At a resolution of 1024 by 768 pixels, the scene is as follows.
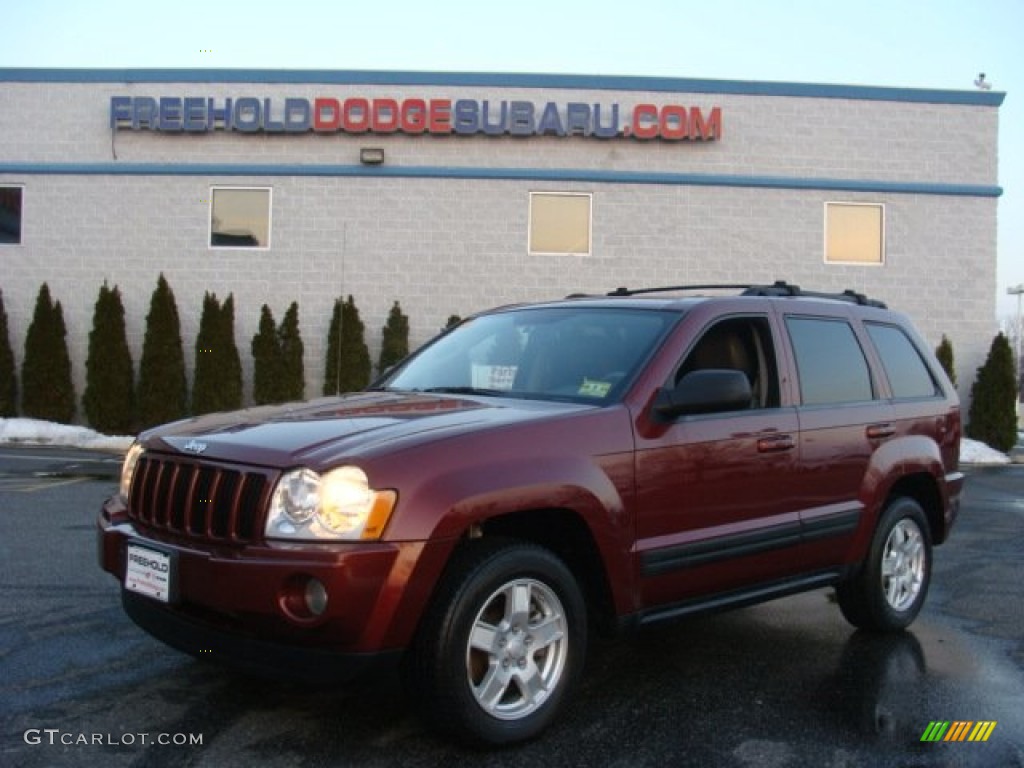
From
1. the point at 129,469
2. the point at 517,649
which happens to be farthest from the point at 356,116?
the point at 517,649

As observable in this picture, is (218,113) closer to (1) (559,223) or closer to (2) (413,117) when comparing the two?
(2) (413,117)

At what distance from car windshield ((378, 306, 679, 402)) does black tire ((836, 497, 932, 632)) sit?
70.8 inches

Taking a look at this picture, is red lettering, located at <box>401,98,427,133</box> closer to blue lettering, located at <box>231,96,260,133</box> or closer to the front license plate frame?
blue lettering, located at <box>231,96,260,133</box>

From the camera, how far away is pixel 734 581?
4.43m

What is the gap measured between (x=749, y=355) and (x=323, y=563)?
2478 millimetres

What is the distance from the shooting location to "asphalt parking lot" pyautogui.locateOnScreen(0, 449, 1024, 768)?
11.7 ft

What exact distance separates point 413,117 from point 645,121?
13.0 feet

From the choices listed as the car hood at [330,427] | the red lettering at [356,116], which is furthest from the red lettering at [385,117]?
the car hood at [330,427]

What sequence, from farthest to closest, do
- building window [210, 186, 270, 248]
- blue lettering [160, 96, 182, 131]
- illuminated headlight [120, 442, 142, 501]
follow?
building window [210, 186, 270, 248] → blue lettering [160, 96, 182, 131] → illuminated headlight [120, 442, 142, 501]

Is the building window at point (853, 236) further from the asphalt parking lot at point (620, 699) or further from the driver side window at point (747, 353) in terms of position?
the driver side window at point (747, 353)

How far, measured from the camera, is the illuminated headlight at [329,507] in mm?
3322

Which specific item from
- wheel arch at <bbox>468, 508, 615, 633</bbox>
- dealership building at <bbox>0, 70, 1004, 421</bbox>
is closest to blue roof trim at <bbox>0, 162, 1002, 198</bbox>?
dealership building at <bbox>0, 70, 1004, 421</bbox>

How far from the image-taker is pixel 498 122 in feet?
57.4

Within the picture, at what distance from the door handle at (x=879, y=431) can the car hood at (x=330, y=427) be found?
1.91 metres
